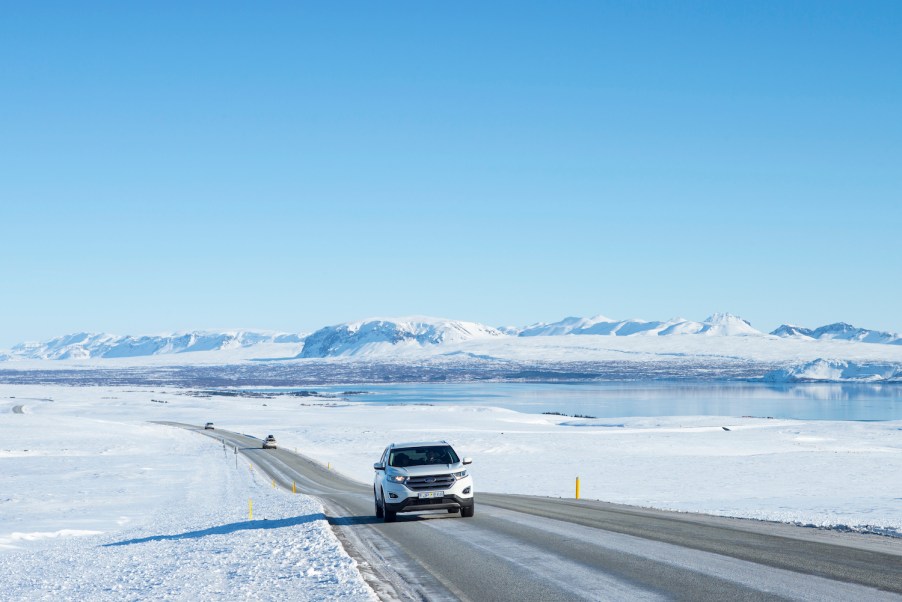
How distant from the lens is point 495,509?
23594mm

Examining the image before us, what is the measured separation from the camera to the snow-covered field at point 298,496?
1388 centimetres

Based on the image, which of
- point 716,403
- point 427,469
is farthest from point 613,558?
point 716,403

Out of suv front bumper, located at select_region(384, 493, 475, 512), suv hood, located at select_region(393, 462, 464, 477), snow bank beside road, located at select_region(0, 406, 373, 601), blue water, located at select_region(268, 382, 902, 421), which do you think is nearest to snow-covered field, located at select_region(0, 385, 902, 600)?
snow bank beside road, located at select_region(0, 406, 373, 601)

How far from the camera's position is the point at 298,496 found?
3222 centimetres

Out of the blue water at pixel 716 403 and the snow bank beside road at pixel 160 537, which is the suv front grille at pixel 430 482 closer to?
the snow bank beside road at pixel 160 537

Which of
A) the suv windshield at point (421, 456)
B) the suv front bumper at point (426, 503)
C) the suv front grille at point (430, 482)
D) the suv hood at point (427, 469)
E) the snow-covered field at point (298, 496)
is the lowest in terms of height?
the snow-covered field at point (298, 496)

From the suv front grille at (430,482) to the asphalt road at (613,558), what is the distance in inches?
31.9

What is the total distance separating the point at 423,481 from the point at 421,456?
3.61 feet

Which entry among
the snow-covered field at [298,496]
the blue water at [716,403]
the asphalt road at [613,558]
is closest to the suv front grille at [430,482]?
the asphalt road at [613,558]

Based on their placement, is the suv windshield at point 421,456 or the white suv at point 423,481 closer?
the white suv at point 423,481

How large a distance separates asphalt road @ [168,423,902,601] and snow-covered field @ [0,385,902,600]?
1.27m

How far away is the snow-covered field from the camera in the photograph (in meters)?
13.9

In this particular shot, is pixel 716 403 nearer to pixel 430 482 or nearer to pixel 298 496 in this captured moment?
pixel 298 496

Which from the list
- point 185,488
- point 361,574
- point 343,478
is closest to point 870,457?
point 343,478
